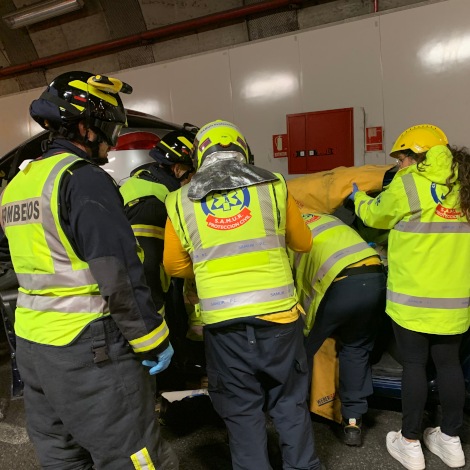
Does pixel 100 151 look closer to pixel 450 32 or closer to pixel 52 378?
pixel 52 378

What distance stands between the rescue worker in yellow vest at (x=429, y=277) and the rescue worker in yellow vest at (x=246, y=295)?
1.81 ft

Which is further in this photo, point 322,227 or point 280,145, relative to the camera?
point 280,145

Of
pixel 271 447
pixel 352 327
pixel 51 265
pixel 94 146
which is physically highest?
pixel 94 146

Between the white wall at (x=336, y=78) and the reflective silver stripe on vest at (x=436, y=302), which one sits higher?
the white wall at (x=336, y=78)

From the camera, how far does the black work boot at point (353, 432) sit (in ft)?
7.80

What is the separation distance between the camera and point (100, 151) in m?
1.72

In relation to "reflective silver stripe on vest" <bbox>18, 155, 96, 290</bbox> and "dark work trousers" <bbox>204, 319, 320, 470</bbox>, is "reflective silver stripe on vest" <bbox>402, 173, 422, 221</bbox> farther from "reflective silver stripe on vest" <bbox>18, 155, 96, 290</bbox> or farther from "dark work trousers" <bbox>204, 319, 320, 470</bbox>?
"reflective silver stripe on vest" <bbox>18, 155, 96, 290</bbox>

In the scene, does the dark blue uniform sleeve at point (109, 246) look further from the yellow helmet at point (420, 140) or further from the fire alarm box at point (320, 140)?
the fire alarm box at point (320, 140)

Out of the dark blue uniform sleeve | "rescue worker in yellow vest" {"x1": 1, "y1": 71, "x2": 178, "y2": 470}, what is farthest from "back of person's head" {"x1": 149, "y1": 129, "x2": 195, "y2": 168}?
the dark blue uniform sleeve

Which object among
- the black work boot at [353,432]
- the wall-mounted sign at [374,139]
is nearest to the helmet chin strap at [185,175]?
the black work boot at [353,432]

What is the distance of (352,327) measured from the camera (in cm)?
233

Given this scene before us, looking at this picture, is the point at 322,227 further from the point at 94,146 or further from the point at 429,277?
the point at 94,146

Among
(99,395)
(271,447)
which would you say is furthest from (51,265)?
(271,447)

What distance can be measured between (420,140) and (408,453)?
62.0 inches
